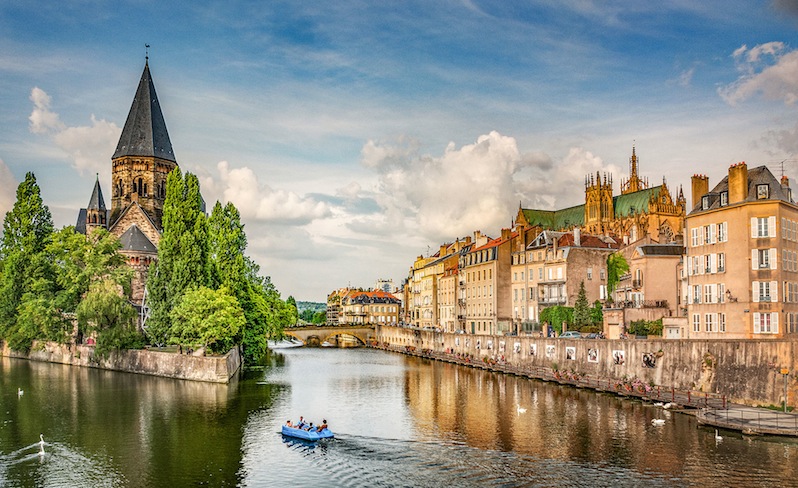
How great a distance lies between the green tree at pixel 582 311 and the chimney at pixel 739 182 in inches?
1184

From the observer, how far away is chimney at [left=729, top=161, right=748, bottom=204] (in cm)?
5431

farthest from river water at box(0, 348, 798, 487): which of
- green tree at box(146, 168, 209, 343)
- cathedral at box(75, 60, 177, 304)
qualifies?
cathedral at box(75, 60, 177, 304)

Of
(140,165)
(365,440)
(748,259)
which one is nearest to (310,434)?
(365,440)

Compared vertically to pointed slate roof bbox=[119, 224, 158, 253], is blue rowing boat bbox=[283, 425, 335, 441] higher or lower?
lower

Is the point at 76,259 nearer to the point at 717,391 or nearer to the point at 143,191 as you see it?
the point at 143,191

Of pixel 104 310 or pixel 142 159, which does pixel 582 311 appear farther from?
pixel 142 159

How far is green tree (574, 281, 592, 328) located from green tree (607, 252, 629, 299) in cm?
295

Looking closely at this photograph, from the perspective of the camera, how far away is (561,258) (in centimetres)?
8938

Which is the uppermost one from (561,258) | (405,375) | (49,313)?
(561,258)

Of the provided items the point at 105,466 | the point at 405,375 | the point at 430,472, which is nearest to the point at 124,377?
the point at 405,375

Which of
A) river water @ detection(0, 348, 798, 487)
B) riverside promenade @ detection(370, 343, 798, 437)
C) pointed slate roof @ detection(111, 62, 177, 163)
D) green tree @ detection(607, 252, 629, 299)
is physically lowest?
river water @ detection(0, 348, 798, 487)

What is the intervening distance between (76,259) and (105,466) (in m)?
53.6

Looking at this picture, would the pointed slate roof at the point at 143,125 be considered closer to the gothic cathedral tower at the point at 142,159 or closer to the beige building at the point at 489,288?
the gothic cathedral tower at the point at 142,159

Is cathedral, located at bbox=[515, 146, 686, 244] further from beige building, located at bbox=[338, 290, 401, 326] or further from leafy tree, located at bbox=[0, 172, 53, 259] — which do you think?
leafy tree, located at bbox=[0, 172, 53, 259]
